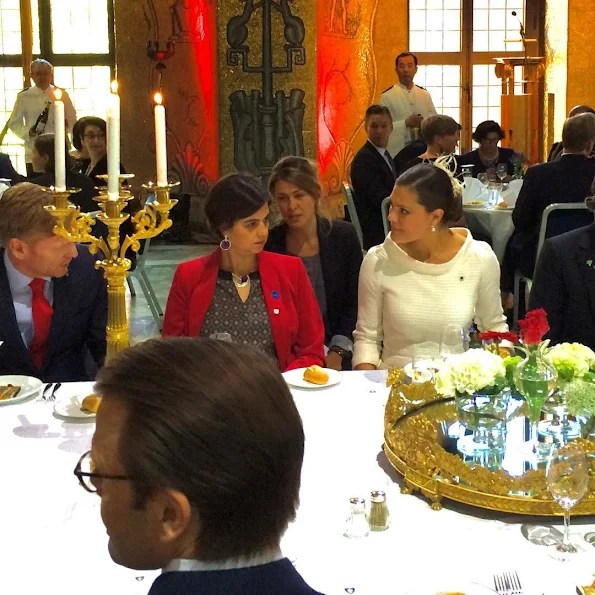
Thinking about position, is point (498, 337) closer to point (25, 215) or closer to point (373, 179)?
point (25, 215)

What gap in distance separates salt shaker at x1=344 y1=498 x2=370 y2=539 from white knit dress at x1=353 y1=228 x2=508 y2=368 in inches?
53.0

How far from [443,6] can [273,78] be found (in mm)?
4008

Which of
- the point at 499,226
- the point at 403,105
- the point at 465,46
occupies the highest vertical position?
the point at 465,46

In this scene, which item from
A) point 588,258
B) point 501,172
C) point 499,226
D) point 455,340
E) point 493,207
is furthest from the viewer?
point 501,172

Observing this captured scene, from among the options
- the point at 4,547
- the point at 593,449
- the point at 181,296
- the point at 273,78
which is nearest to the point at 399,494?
the point at 593,449

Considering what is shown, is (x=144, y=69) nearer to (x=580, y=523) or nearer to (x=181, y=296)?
(x=181, y=296)

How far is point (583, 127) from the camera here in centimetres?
532

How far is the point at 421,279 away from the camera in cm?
322

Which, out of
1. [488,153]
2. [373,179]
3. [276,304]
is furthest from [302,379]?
[488,153]

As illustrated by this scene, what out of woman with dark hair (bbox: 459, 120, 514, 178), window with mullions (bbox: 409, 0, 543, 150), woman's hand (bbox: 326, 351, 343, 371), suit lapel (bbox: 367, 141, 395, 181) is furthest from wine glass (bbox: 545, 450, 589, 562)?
window with mullions (bbox: 409, 0, 543, 150)

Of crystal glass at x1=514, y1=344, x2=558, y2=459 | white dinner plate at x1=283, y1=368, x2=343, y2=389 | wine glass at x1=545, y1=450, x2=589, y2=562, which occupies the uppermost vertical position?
crystal glass at x1=514, y1=344, x2=558, y2=459

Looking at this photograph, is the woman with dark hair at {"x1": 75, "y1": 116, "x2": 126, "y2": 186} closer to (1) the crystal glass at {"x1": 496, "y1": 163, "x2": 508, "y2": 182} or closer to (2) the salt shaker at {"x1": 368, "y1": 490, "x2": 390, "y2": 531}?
(1) the crystal glass at {"x1": 496, "y1": 163, "x2": 508, "y2": 182}

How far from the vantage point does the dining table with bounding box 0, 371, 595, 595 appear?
5.37ft

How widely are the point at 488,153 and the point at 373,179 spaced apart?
157 centimetres
